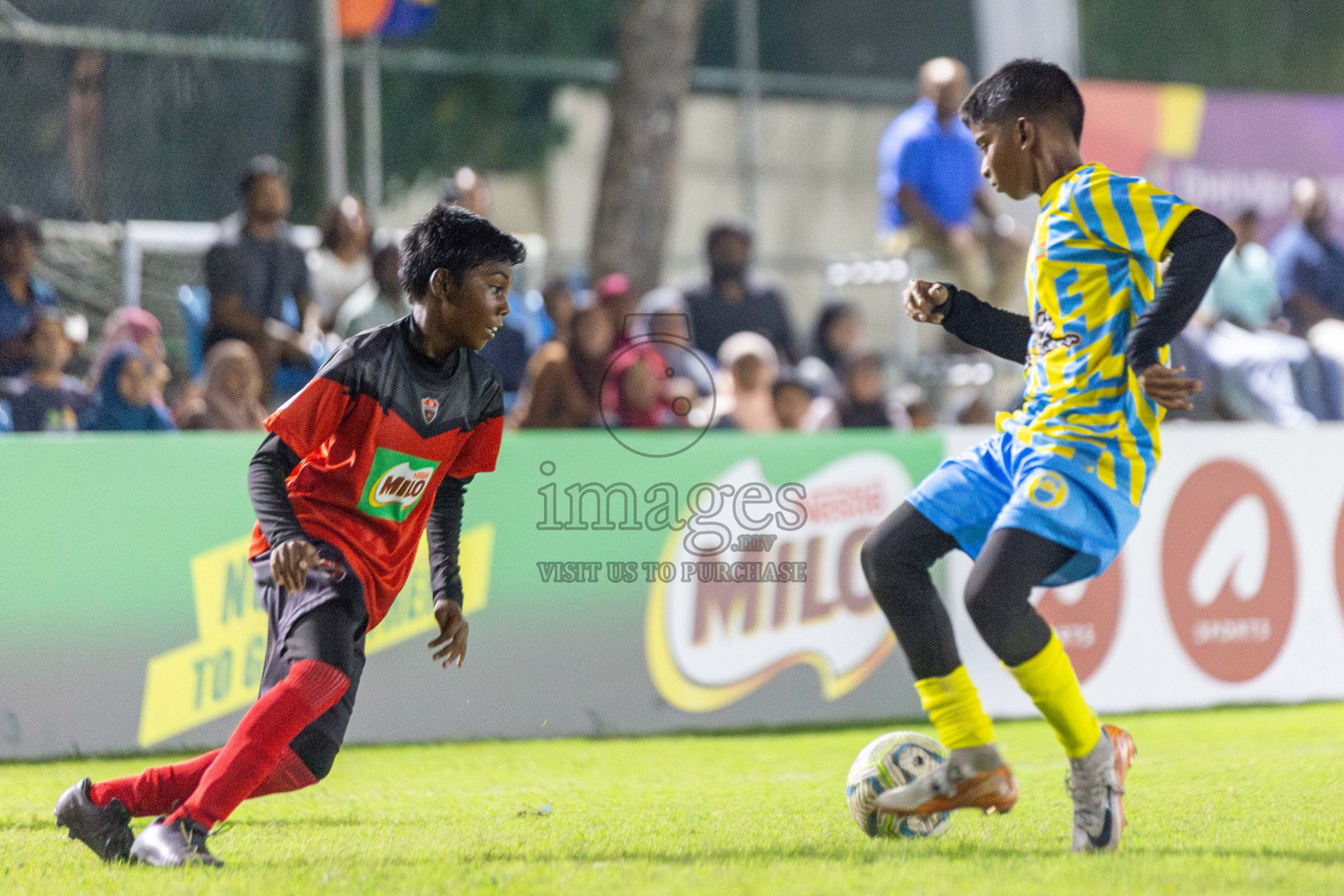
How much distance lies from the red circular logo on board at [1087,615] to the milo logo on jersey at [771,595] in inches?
34.4

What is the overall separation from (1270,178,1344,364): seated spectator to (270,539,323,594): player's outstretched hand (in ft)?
32.3

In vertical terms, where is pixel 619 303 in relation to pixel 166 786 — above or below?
above

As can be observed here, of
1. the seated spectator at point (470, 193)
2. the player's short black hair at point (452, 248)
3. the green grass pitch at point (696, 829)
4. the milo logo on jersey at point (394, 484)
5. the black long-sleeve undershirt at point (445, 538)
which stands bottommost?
the green grass pitch at point (696, 829)

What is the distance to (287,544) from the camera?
403cm

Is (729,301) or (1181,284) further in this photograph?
(729,301)

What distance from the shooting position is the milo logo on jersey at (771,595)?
305 inches

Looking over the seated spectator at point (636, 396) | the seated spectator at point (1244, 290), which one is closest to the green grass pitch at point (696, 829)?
the seated spectator at point (636, 396)

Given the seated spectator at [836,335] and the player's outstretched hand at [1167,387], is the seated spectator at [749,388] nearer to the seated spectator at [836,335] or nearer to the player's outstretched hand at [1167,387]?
the seated spectator at [836,335]

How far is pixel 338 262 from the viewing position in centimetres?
974

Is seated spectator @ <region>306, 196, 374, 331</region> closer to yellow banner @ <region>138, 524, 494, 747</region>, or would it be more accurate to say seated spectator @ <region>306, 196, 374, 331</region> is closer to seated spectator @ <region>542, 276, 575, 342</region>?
seated spectator @ <region>542, 276, 575, 342</region>

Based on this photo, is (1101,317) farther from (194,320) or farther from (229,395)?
(194,320)

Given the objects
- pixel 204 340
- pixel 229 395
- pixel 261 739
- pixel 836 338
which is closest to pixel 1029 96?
pixel 261 739

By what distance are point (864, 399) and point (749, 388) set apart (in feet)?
2.96

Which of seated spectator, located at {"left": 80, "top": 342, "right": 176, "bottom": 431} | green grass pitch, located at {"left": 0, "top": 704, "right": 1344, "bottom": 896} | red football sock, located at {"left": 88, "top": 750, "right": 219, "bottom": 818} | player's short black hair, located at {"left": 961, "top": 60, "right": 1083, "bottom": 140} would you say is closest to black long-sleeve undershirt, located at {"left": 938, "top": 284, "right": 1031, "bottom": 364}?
player's short black hair, located at {"left": 961, "top": 60, "right": 1083, "bottom": 140}
